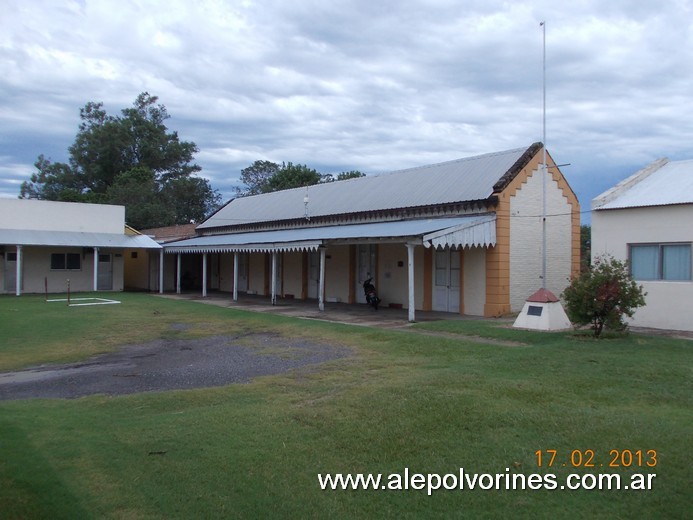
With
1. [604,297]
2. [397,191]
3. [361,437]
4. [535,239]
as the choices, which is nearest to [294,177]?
[397,191]

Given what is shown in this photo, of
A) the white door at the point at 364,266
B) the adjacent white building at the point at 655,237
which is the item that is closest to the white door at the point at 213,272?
the white door at the point at 364,266

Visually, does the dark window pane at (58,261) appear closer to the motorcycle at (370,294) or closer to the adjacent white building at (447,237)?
the adjacent white building at (447,237)

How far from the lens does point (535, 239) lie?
59.5 feet

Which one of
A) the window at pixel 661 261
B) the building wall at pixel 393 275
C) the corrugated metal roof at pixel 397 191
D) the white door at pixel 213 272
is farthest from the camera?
the white door at pixel 213 272

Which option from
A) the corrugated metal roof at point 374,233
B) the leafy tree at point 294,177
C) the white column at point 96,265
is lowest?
the white column at point 96,265

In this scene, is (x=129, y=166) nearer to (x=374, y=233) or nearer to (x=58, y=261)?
(x=58, y=261)

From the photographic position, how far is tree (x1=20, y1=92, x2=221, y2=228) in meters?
54.0

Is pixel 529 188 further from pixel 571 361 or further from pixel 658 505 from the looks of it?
pixel 658 505

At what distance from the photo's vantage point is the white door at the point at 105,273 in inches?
1203

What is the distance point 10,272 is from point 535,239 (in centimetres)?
2426

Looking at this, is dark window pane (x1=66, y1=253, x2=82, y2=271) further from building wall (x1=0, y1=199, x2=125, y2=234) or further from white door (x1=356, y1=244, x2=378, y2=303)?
white door (x1=356, y1=244, x2=378, y2=303)

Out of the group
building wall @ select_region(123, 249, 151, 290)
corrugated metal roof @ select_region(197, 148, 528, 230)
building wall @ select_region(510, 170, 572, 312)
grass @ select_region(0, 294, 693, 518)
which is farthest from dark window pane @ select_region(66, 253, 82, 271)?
grass @ select_region(0, 294, 693, 518)

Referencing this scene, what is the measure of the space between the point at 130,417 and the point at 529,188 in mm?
14542

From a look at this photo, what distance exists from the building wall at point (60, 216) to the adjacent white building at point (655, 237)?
25.2m
